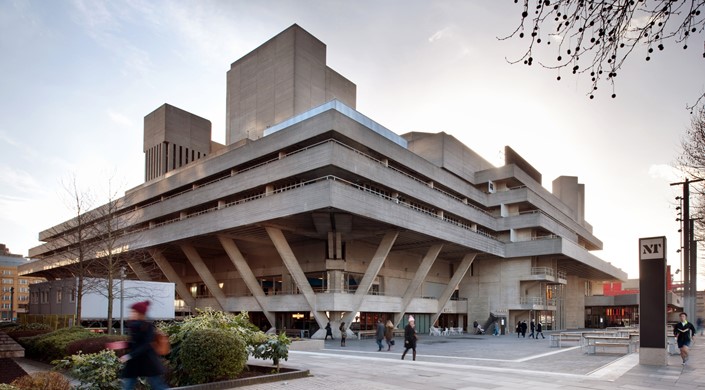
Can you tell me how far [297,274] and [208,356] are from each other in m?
27.9

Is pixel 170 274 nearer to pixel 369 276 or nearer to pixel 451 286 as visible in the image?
pixel 369 276

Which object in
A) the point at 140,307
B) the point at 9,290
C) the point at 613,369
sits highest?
the point at 140,307

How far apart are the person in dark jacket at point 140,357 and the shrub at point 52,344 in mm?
10498

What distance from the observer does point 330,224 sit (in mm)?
39094

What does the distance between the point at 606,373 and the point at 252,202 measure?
93.0 ft

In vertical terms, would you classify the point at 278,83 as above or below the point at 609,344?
above

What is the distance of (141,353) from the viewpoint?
7.60 meters

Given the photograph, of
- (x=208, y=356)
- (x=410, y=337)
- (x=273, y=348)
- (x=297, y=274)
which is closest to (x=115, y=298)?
(x=297, y=274)

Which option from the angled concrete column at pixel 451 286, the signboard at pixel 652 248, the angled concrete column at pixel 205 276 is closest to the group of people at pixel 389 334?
the signboard at pixel 652 248

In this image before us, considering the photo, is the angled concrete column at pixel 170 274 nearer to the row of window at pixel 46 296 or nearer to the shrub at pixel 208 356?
the row of window at pixel 46 296

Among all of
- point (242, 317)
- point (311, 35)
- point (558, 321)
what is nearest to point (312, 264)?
point (311, 35)

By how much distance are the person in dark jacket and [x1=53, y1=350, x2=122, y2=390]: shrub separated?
260cm

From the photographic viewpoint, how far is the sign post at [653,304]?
674 inches

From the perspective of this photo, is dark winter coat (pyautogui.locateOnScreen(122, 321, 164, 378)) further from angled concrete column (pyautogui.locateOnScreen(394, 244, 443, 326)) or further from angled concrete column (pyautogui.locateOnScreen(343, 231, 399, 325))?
angled concrete column (pyautogui.locateOnScreen(394, 244, 443, 326))
